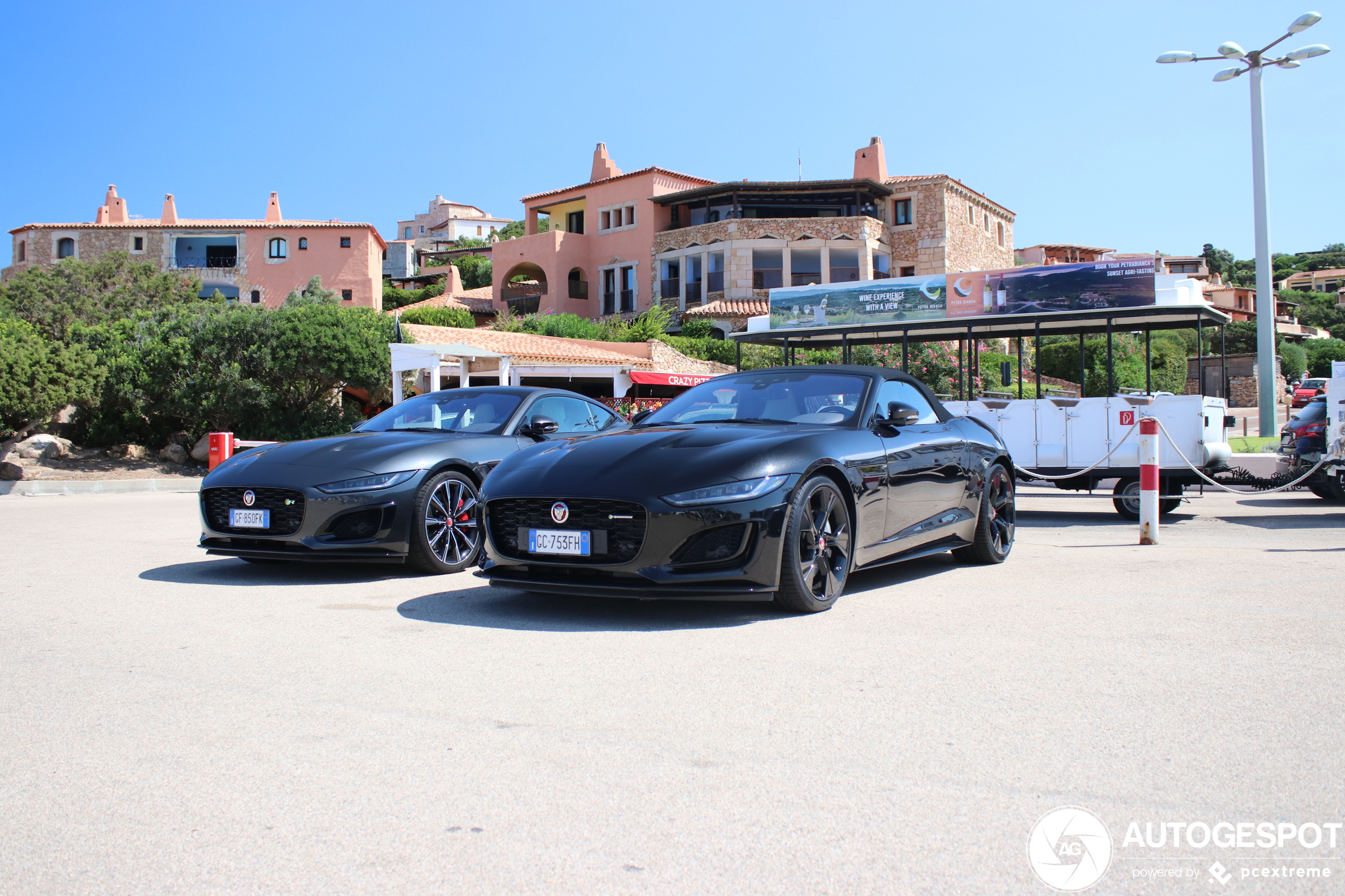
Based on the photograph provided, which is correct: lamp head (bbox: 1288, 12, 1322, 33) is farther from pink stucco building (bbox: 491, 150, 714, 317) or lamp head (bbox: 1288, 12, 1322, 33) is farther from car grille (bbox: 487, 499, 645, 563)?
pink stucco building (bbox: 491, 150, 714, 317)

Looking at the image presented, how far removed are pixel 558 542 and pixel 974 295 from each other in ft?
38.7

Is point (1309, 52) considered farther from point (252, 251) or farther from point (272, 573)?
point (252, 251)

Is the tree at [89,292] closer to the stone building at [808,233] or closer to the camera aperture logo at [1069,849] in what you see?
the stone building at [808,233]

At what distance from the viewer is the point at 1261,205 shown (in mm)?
22641

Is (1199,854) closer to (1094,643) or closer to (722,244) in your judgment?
(1094,643)

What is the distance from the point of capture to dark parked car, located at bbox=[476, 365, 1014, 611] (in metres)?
5.20

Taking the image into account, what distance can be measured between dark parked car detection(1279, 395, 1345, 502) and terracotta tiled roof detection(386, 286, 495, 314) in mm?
47478

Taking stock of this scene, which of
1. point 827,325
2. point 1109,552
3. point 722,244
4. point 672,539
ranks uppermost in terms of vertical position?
point 722,244

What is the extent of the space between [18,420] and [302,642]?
21.1 m

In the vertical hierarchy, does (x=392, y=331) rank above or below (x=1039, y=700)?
above

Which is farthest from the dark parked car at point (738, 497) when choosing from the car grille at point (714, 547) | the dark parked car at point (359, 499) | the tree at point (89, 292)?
the tree at point (89, 292)

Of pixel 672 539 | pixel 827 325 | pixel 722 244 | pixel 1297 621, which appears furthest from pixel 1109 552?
pixel 722 244

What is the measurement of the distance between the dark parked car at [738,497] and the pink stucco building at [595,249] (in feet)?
147

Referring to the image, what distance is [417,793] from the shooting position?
2.95 meters
